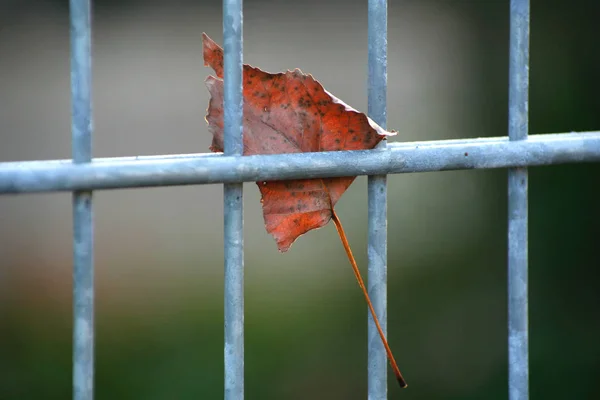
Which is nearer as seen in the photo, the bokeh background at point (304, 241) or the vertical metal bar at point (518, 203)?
the vertical metal bar at point (518, 203)

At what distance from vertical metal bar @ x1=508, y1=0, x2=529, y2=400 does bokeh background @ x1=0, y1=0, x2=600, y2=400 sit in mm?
1815

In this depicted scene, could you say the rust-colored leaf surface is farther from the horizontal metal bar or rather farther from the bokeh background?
the bokeh background

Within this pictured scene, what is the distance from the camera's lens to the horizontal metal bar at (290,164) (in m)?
0.68

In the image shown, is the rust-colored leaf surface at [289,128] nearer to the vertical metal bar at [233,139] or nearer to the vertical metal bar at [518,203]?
the vertical metal bar at [233,139]

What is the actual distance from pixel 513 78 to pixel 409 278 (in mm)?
2073

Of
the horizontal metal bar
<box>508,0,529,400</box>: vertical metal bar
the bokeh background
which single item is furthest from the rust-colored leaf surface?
the bokeh background

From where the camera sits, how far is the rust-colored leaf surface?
75 cm

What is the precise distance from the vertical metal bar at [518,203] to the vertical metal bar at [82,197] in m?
0.41

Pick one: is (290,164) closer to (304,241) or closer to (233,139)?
(233,139)

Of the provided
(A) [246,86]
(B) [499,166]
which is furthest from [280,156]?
(B) [499,166]

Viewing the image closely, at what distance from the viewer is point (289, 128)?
758mm

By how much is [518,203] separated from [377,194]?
156 millimetres

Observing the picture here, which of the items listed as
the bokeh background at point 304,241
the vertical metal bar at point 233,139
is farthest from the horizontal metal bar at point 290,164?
the bokeh background at point 304,241

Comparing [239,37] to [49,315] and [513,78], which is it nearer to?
[513,78]
